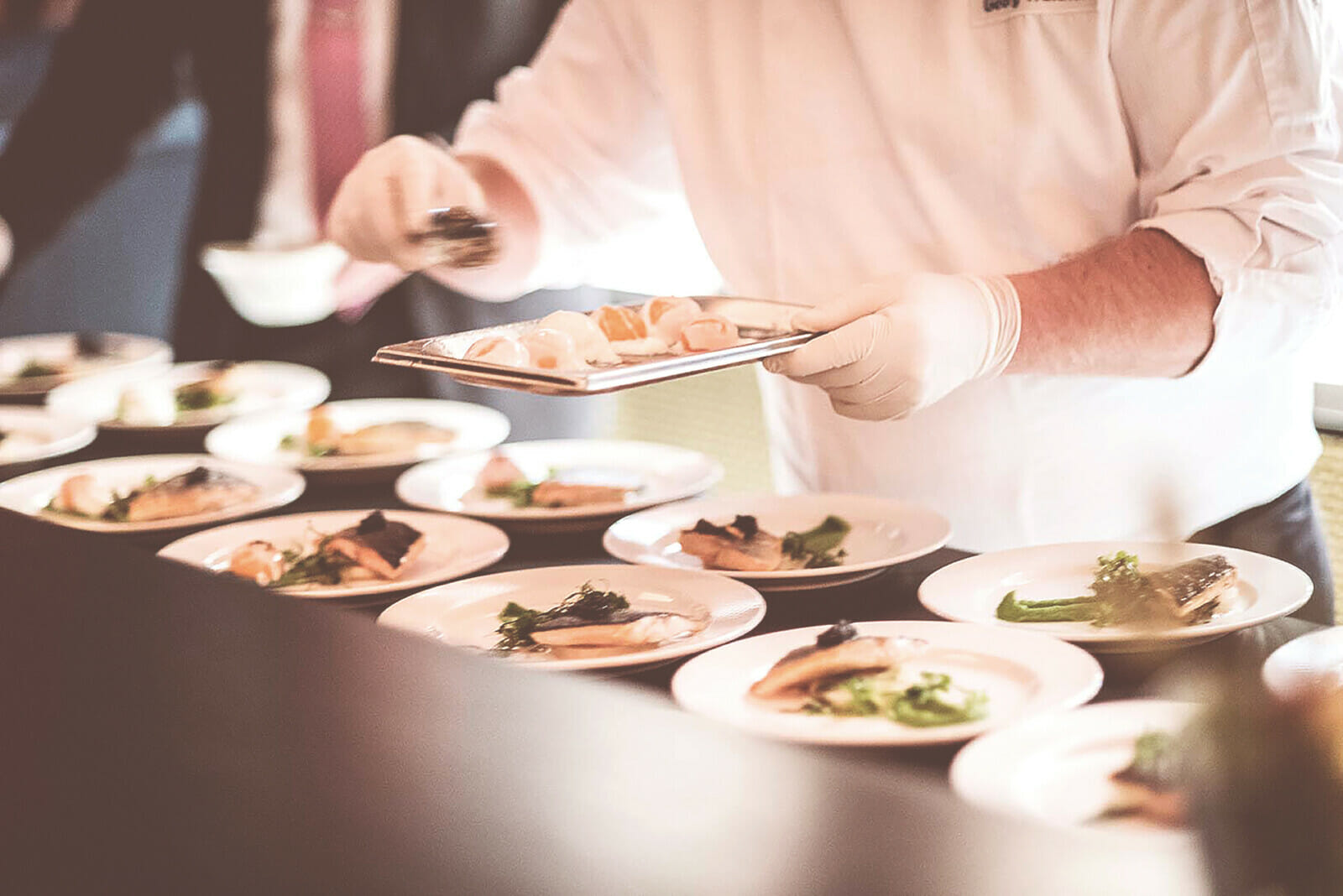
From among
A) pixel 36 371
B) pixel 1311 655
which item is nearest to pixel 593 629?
pixel 1311 655

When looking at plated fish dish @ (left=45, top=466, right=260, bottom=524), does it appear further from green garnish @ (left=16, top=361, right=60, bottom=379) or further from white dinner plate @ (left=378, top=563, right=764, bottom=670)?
green garnish @ (left=16, top=361, right=60, bottom=379)

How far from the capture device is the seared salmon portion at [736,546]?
1.60m

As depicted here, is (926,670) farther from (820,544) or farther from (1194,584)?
(820,544)

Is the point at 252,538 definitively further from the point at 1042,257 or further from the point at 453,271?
the point at 1042,257

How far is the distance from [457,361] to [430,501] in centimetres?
62

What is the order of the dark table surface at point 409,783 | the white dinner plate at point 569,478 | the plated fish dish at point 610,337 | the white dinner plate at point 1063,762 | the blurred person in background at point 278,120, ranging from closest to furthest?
the dark table surface at point 409,783
the white dinner plate at point 1063,762
the plated fish dish at point 610,337
the white dinner plate at point 569,478
the blurred person in background at point 278,120

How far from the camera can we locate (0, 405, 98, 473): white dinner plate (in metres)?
2.21

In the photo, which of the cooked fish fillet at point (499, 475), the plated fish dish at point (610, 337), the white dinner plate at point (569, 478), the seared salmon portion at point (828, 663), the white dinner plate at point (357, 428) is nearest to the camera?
the seared salmon portion at point (828, 663)

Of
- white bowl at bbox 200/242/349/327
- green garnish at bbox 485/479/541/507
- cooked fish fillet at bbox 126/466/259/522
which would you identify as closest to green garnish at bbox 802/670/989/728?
green garnish at bbox 485/479/541/507

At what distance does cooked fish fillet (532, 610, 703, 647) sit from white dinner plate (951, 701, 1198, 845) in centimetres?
40

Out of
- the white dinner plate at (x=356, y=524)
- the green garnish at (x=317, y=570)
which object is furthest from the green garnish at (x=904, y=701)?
the green garnish at (x=317, y=570)

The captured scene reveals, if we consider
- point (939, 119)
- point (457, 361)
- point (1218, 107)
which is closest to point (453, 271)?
point (939, 119)

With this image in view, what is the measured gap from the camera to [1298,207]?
62.2 inches

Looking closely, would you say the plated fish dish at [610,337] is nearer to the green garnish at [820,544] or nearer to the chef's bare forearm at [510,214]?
the green garnish at [820,544]
